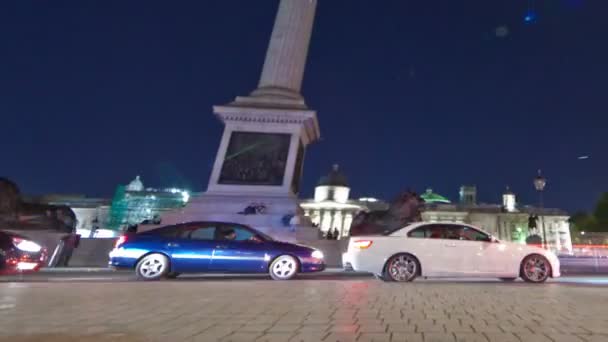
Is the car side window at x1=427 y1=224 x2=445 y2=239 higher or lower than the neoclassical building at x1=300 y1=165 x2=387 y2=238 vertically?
lower

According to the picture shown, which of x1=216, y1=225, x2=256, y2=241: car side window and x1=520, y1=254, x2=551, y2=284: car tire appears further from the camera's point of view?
x1=216, y1=225, x2=256, y2=241: car side window

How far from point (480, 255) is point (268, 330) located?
690cm

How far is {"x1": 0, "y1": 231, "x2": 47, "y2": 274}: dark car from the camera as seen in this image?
32.7 feet

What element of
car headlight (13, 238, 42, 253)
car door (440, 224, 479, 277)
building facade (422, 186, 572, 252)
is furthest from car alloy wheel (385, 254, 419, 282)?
building facade (422, 186, 572, 252)

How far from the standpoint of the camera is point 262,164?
1989 centimetres

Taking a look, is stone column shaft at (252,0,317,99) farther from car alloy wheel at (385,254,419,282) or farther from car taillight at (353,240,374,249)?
car alloy wheel at (385,254,419,282)

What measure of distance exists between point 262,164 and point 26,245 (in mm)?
10731

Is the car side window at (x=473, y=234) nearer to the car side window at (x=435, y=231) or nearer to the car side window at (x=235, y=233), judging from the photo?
the car side window at (x=435, y=231)

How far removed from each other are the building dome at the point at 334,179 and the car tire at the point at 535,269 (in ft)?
231

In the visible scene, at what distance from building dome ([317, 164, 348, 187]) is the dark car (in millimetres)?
70564

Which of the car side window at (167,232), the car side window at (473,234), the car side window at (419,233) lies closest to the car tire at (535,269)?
the car side window at (473,234)

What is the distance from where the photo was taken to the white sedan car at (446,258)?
9.75 metres

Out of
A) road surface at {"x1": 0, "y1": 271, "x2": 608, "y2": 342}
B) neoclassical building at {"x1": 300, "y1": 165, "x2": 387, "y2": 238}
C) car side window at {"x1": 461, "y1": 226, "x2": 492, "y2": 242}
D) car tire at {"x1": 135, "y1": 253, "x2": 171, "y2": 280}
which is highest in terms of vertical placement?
neoclassical building at {"x1": 300, "y1": 165, "x2": 387, "y2": 238}

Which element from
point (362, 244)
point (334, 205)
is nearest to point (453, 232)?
point (362, 244)
